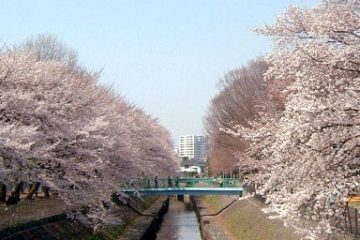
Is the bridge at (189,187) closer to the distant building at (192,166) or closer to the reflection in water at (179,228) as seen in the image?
the reflection in water at (179,228)

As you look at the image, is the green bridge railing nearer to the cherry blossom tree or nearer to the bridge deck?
the bridge deck

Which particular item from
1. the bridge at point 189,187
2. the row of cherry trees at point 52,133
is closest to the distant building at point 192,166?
the bridge at point 189,187

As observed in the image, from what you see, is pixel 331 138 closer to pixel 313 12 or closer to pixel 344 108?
pixel 344 108

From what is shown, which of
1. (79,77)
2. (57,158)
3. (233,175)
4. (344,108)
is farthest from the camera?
(233,175)

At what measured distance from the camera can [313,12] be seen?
11.8m

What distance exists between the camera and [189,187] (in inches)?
2181

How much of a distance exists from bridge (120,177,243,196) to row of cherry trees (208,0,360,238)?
124 feet

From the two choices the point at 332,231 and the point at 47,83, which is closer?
the point at 332,231

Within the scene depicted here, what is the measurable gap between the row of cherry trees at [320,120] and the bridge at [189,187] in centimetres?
3790

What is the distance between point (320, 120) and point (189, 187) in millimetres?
45749

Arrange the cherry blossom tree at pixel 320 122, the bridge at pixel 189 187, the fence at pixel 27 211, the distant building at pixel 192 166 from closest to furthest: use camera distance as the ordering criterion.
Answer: the cherry blossom tree at pixel 320 122, the fence at pixel 27 211, the bridge at pixel 189 187, the distant building at pixel 192 166

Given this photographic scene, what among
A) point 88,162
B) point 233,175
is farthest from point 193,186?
point 88,162

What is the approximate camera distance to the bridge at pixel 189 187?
51312mm

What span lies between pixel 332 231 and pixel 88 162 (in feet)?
50.8
